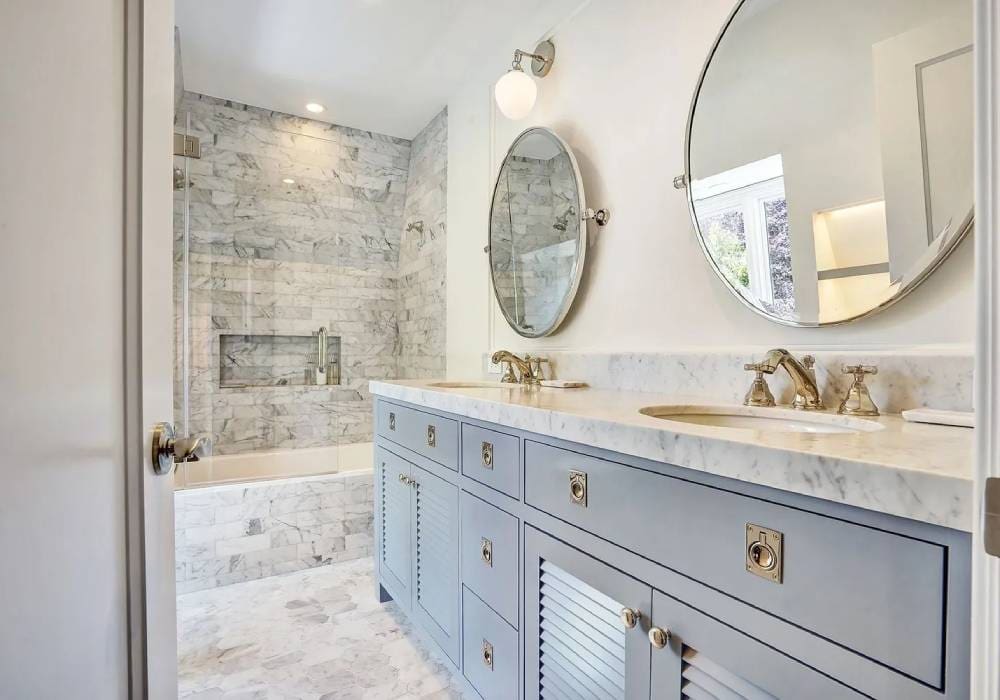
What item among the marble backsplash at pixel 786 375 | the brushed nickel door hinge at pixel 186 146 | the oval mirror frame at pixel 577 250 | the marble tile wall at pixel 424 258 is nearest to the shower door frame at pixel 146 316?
the marble backsplash at pixel 786 375

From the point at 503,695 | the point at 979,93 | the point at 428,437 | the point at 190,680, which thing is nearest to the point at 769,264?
the point at 979,93

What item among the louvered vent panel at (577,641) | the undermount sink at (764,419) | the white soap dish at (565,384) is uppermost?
the white soap dish at (565,384)

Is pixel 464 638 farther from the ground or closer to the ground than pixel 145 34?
closer to the ground

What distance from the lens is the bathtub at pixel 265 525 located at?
232cm

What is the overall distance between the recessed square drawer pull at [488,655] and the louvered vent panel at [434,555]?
0.65 ft

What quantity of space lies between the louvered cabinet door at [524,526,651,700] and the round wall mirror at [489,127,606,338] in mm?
1015

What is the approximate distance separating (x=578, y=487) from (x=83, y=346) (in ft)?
2.62

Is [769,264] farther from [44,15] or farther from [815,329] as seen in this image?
[44,15]

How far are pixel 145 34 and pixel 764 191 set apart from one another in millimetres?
1236

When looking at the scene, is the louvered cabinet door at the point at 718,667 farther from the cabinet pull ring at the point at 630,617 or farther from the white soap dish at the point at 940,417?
the white soap dish at the point at 940,417

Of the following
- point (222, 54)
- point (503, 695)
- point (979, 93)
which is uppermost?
point (222, 54)

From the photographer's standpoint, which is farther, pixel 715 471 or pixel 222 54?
pixel 222 54

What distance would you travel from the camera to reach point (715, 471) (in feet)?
2.39

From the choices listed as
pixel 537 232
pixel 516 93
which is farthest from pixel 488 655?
pixel 516 93
